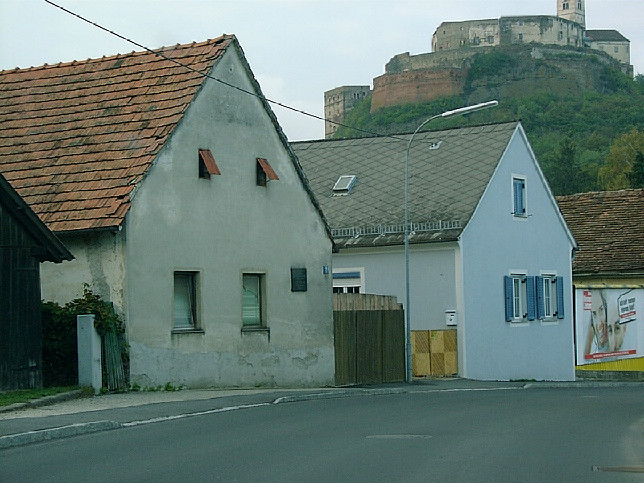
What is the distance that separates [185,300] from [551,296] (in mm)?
18035

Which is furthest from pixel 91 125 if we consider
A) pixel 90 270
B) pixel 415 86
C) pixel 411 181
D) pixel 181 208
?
pixel 415 86

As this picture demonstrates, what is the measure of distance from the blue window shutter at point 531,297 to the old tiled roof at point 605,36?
140514 mm

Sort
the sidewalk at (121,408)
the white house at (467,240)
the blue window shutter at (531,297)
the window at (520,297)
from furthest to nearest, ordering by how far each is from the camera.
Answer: the blue window shutter at (531,297), the window at (520,297), the white house at (467,240), the sidewalk at (121,408)

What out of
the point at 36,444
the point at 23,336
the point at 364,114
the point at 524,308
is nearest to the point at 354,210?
the point at 524,308

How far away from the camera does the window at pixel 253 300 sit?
25969 mm

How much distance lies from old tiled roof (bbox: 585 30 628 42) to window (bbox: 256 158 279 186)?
501 ft

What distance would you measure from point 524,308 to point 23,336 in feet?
65.3

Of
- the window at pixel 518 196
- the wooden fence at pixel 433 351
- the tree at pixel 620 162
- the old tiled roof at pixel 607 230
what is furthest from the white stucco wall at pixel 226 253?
the tree at pixel 620 162

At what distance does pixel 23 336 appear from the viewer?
68.1 ft

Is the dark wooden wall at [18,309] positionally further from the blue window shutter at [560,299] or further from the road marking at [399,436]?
the blue window shutter at [560,299]

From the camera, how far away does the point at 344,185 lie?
3772cm

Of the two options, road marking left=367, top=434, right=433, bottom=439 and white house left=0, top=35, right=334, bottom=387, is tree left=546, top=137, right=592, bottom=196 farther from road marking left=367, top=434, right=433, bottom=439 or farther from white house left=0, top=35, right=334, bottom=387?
road marking left=367, top=434, right=433, bottom=439

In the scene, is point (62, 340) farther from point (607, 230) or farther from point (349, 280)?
point (607, 230)

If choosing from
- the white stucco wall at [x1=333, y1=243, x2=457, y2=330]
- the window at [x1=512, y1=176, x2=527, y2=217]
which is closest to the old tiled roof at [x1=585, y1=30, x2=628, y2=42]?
the window at [x1=512, y1=176, x2=527, y2=217]
